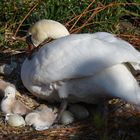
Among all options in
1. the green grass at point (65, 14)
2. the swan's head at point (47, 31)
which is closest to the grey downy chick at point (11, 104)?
the swan's head at point (47, 31)

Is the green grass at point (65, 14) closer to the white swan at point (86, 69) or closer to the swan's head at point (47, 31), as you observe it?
the swan's head at point (47, 31)

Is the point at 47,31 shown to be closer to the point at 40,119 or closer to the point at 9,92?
the point at 9,92

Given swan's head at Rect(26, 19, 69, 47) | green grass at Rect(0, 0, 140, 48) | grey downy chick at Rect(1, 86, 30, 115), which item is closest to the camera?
grey downy chick at Rect(1, 86, 30, 115)

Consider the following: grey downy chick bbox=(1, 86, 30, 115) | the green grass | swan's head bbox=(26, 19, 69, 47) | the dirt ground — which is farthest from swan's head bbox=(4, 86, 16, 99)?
A: the green grass

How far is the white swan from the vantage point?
173 inches

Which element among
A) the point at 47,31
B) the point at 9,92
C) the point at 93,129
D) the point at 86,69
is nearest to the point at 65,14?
the point at 47,31

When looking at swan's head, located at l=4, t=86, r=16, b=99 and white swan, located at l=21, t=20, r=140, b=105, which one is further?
swan's head, located at l=4, t=86, r=16, b=99

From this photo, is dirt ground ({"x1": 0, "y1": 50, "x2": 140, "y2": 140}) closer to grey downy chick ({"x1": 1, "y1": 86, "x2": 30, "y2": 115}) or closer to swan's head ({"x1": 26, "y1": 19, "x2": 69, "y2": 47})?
grey downy chick ({"x1": 1, "y1": 86, "x2": 30, "y2": 115})

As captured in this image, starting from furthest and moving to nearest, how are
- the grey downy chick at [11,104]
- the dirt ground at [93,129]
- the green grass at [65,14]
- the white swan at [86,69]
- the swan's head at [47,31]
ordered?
the green grass at [65,14] → the swan's head at [47,31] → the grey downy chick at [11,104] → the white swan at [86,69] → the dirt ground at [93,129]

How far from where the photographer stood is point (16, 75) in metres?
5.32

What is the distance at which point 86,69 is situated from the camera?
4.40 m

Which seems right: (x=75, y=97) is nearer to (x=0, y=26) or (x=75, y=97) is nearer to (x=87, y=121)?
(x=87, y=121)

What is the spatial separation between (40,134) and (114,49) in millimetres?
779

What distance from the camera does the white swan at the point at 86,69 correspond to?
4.40 m
